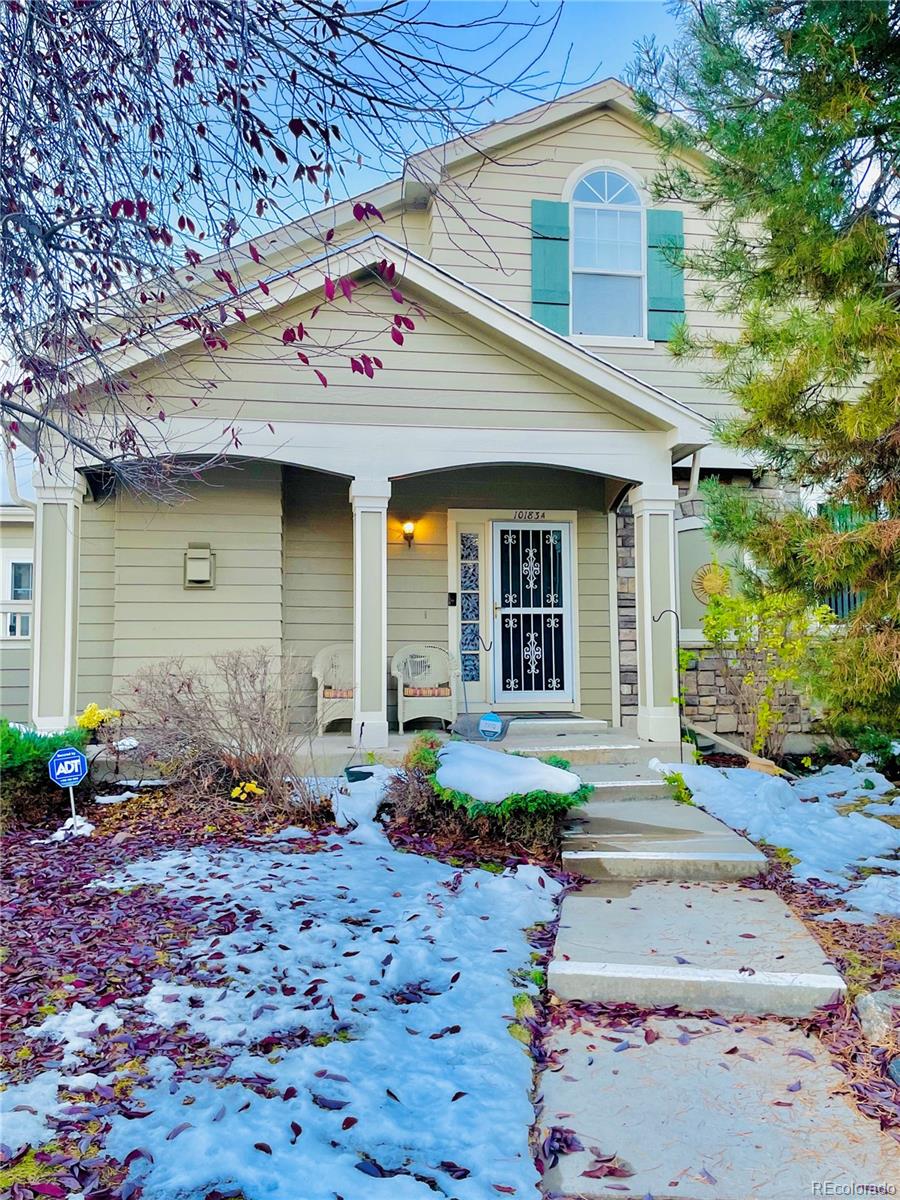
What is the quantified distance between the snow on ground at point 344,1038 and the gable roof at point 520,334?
165 inches

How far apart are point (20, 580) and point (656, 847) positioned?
409 inches

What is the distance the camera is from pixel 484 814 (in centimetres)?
465

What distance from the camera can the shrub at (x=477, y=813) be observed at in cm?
459

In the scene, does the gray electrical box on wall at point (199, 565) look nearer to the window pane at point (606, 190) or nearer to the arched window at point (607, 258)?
the arched window at point (607, 258)

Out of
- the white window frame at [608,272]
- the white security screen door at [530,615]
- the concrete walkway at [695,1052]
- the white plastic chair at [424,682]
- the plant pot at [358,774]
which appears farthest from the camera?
the white window frame at [608,272]

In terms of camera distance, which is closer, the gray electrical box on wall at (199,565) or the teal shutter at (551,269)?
the gray electrical box on wall at (199,565)

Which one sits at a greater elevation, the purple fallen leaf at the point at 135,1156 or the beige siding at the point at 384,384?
the beige siding at the point at 384,384

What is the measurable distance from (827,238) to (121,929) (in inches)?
173

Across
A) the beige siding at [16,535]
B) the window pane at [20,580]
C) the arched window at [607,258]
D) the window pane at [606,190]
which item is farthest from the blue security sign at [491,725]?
the window pane at [20,580]

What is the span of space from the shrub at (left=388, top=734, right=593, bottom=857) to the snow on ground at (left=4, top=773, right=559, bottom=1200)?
0.42 m

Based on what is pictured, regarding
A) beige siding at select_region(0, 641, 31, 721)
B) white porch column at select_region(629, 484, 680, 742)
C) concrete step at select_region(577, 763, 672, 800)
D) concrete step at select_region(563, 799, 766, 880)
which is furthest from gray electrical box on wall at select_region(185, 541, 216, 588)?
concrete step at select_region(563, 799, 766, 880)

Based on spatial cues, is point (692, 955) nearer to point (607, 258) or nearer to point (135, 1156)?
point (135, 1156)

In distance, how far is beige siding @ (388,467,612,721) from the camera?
8156 mm

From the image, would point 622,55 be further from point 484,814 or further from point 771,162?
point 484,814
